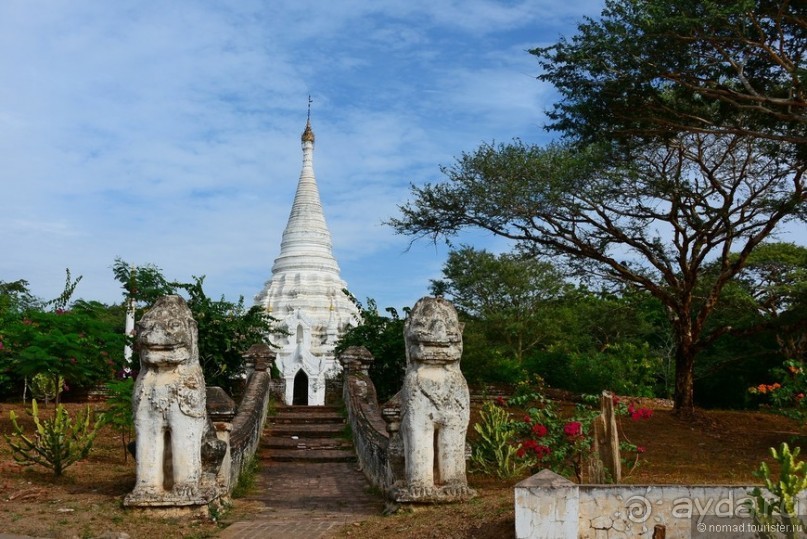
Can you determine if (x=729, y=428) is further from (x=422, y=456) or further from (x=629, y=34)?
(x=422, y=456)

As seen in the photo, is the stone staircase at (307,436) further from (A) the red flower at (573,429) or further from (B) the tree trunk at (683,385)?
(B) the tree trunk at (683,385)

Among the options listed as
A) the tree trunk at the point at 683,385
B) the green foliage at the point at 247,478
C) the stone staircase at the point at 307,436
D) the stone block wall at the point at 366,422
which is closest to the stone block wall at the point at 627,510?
the stone block wall at the point at 366,422

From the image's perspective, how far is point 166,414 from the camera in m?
8.98

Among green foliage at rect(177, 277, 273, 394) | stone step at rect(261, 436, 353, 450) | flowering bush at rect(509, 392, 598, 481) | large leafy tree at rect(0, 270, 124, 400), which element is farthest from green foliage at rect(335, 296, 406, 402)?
flowering bush at rect(509, 392, 598, 481)

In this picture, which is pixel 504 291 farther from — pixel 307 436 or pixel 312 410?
pixel 307 436

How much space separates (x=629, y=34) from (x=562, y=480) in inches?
339

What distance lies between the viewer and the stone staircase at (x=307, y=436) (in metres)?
14.4

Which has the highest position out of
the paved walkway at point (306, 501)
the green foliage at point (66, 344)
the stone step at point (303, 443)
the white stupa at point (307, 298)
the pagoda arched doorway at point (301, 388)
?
the white stupa at point (307, 298)

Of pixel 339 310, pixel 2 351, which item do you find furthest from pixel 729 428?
pixel 339 310

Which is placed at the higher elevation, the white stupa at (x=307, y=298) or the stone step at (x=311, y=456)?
the white stupa at (x=307, y=298)

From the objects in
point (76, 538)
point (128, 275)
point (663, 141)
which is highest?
point (663, 141)

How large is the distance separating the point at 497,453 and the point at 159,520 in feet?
14.5

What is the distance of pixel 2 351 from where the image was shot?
1786 centimetres

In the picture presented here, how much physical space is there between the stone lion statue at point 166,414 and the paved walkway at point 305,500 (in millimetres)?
773
